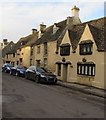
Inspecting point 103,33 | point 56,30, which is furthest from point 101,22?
point 56,30

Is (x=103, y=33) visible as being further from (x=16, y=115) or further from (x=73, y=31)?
(x=16, y=115)

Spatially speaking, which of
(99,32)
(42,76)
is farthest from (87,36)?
(42,76)

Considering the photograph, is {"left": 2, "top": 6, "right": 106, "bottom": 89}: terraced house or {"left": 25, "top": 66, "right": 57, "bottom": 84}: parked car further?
{"left": 25, "top": 66, "right": 57, "bottom": 84}: parked car

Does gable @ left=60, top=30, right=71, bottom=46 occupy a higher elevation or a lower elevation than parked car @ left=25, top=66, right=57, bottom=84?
higher

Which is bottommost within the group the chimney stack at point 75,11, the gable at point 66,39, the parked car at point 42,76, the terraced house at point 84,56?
the parked car at point 42,76

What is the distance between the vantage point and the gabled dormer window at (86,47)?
87.7 feet

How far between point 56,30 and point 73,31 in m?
7.18

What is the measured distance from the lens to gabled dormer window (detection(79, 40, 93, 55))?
87.7 feet

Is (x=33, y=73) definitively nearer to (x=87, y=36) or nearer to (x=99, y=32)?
(x=87, y=36)

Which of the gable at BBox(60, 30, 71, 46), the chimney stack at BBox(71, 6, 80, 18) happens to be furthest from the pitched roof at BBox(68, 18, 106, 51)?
the chimney stack at BBox(71, 6, 80, 18)

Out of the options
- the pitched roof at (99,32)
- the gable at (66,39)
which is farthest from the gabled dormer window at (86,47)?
the gable at (66,39)

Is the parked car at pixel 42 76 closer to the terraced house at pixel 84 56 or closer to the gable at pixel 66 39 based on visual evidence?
the terraced house at pixel 84 56

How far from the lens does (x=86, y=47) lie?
27484mm

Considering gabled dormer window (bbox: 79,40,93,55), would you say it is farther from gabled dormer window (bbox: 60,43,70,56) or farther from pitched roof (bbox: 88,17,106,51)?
gabled dormer window (bbox: 60,43,70,56)
